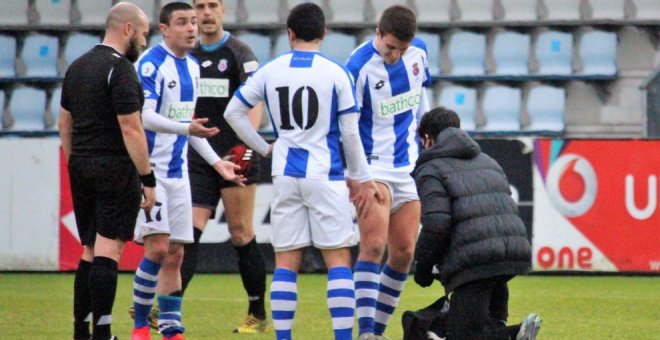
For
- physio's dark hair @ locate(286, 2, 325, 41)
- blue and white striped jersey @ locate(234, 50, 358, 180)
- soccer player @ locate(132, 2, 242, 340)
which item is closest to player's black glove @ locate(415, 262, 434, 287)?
blue and white striped jersey @ locate(234, 50, 358, 180)

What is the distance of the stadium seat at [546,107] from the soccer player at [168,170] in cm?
953

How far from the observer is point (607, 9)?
685 inches

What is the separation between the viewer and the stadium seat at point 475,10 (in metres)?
17.5

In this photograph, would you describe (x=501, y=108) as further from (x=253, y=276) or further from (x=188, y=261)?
(x=188, y=261)

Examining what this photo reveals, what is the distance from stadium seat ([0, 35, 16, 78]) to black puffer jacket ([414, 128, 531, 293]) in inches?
469

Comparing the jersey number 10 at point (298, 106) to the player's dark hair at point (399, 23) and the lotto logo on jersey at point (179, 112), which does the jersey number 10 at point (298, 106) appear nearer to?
the player's dark hair at point (399, 23)

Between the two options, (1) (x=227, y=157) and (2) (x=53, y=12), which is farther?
(2) (x=53, y=12)

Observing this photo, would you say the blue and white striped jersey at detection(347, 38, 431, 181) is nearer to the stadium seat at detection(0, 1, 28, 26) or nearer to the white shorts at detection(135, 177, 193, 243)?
the white shorts at detection(135, 177, 193, 243)

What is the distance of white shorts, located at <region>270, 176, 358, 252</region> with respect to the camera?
22.0 feet

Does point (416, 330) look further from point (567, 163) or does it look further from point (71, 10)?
point (71, 10)

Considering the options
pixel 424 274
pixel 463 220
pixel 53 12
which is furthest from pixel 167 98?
pixel 53 12

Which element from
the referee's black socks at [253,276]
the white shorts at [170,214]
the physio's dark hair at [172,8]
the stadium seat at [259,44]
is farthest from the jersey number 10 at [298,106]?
the stadium seat at [259,44]

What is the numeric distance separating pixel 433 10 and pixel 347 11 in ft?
3.68

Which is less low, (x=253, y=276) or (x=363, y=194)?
(x=363, y=194)
